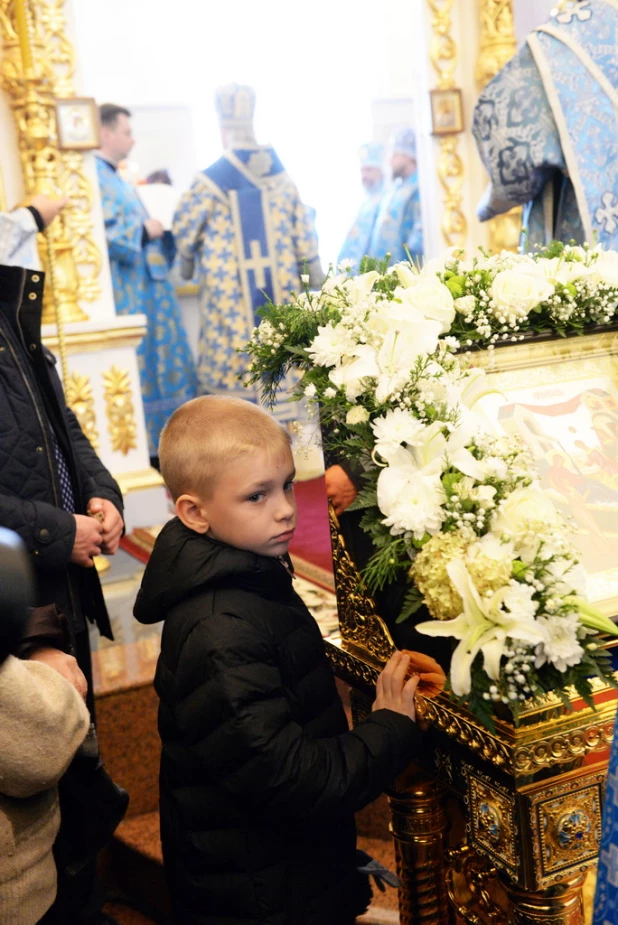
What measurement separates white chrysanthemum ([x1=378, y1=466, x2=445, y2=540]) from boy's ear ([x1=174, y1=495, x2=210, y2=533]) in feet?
1.08

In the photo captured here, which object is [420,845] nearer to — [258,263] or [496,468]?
[496,468]

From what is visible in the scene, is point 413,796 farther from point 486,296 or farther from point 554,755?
point 486,296

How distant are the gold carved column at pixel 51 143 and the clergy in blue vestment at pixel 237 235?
1510 millimetres

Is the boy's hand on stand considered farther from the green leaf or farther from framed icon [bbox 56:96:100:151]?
framed icon [bbox 56:96:100:151]

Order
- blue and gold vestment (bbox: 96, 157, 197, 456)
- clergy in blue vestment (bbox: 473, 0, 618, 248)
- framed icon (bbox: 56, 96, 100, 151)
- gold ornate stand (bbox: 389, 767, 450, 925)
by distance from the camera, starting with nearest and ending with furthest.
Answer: gold ornate stand (bbox: 389, 767, 450, 925)
clergy in blue vestment (bbox: 473, 0, 618, 248)
framed icon (bbox: 56, 96, 100, 151)
blue and gold vestment (bbox: 96, 157, 197, 456)

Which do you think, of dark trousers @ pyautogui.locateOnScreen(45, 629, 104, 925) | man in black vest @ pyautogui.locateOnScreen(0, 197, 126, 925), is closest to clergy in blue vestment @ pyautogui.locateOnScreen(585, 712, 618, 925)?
dark trousers @ pyautogui.locateOnScreen(45, 629, 104, 925)

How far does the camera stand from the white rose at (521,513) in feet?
4.15

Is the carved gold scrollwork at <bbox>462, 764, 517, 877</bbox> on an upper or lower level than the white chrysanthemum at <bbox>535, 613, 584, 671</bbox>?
lower

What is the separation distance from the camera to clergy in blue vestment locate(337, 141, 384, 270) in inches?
340

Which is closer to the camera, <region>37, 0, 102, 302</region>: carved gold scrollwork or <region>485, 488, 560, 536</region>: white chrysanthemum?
<region>485, 488, 560, 536</region>: white chrysanthemum

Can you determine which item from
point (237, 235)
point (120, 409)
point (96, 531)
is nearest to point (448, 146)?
point (237, 235)

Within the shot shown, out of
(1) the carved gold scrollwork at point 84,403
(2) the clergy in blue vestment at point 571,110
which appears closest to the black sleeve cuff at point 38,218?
(1) the carved gold scrollwork at point 84,403

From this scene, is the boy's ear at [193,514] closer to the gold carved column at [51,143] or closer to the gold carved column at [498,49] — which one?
the gold carved column at [51,143]

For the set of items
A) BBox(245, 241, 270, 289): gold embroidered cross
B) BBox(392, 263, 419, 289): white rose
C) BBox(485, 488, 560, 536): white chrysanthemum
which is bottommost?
BBox(485, 488, 560, 536): white chrysanthemum
